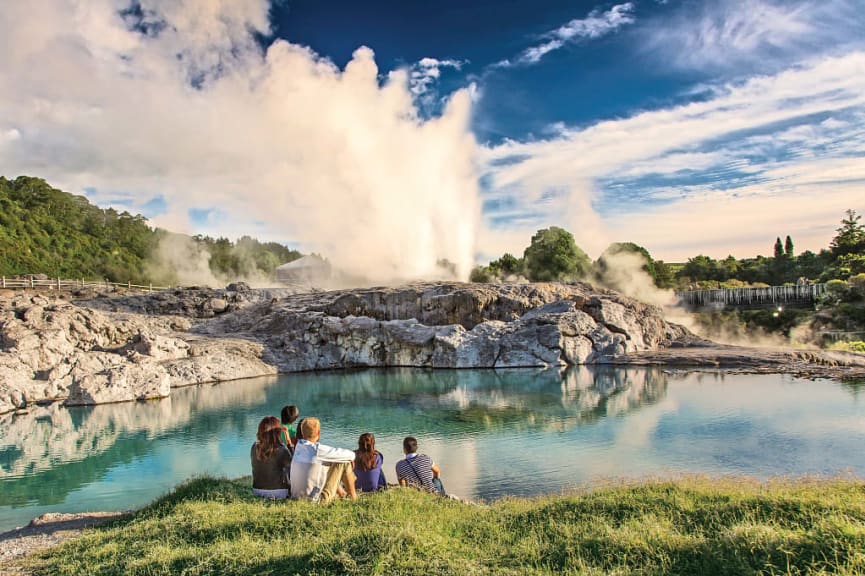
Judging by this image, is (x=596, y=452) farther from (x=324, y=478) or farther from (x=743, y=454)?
(x=324, y=478)

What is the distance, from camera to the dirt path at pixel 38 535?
659cm

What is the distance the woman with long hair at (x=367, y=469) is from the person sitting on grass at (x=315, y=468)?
0.64 m

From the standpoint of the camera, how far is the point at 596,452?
13195 mm

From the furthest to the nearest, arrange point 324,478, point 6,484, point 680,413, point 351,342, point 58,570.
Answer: point 351,342
point 680,413
point 6,484
point 324,478
point 58,570

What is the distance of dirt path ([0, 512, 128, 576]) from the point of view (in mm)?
6590

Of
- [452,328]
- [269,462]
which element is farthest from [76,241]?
[269,462]

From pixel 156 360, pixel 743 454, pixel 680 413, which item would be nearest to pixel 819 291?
pixel 680 413

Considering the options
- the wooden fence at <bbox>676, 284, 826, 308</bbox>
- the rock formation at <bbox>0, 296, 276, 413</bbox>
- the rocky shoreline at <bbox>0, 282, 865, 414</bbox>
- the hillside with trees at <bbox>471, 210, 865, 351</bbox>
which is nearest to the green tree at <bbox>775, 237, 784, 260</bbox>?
the hillside with trees at <bbox>471, 210, 865, 351</bbox>

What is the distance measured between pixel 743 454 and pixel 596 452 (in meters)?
3.25

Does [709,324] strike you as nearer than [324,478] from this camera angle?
No

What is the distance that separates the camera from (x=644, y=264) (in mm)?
62219

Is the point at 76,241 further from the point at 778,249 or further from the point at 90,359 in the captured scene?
the point at 778,249

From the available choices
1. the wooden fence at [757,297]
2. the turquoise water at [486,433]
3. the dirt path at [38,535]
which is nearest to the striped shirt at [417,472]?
the turquoise water at [486,433]

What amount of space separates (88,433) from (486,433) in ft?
41.8
